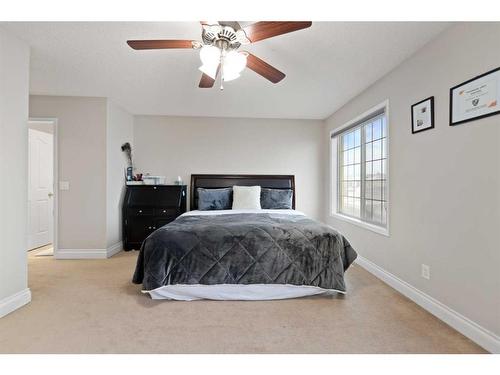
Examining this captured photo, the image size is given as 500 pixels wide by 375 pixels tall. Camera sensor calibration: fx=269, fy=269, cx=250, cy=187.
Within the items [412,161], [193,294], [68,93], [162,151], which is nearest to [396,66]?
[412,161]

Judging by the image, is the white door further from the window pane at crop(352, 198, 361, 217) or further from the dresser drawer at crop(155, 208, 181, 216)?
the window pane at crop(352, 198, 361, 217)

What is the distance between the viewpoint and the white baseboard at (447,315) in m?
1.71

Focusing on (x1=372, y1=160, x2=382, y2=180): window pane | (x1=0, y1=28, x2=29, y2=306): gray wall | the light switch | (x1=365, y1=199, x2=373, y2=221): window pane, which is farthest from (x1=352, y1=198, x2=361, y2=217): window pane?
the light switch

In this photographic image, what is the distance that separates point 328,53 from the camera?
249 centimetres

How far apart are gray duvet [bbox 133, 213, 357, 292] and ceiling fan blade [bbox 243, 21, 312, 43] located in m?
1.64

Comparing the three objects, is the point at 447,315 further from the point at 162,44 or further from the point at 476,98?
the point at 162,44

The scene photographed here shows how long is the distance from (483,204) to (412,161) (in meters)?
0.84

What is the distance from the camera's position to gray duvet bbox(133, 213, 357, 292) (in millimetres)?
2441

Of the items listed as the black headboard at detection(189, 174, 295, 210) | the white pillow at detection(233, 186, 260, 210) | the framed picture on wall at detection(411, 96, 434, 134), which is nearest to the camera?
the framed picture on wall at detection(411, 96, 434, 134)

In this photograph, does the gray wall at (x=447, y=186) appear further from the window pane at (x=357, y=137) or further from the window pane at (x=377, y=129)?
the window pane at (x=357, y=137)

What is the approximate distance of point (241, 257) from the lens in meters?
2.48

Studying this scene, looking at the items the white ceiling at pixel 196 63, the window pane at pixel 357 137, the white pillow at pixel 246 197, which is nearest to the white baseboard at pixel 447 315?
the window pane at pixel 357 137

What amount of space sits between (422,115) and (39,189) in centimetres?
572
